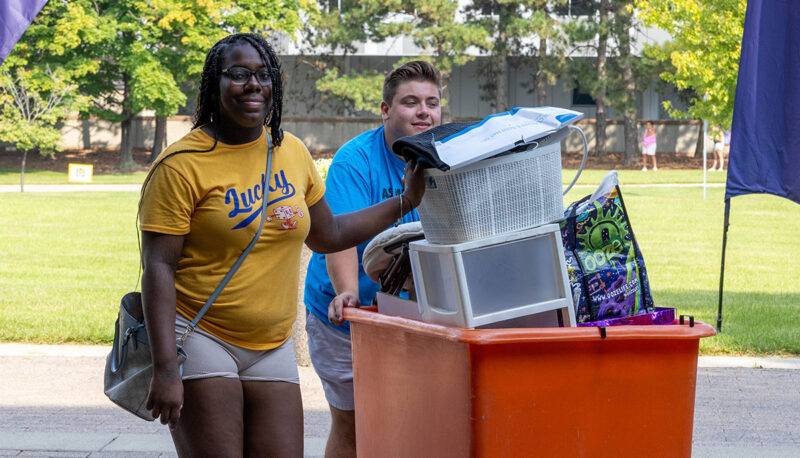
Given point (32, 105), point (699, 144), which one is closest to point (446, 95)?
point (699, 144)

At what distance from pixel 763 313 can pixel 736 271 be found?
3.71m

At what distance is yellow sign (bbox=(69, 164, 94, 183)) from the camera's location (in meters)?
30.8

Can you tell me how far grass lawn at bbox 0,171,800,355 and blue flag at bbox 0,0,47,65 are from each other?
472 cm

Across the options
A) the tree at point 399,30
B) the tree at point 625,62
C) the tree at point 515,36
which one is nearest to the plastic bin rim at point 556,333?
the tree at point 399,30

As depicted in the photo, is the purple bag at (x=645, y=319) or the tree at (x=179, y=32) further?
the tree at (x=179, y=32)

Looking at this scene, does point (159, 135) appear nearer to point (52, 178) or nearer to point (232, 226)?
point (52, 178)

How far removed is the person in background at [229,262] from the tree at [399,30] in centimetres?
3853

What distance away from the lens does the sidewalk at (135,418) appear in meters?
5.38

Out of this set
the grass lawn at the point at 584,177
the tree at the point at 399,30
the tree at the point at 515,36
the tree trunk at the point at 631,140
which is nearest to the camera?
the grass lawn at the point at 584,177

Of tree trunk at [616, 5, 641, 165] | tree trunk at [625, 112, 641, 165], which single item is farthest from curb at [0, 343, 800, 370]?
tree trunk at [625, 112, 641, 165]

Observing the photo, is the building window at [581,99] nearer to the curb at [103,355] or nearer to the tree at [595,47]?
the tree at [595,47]

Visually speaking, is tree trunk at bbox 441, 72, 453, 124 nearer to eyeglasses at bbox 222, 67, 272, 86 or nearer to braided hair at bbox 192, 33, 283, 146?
braided hair at bbox 192, 33, 283, 146

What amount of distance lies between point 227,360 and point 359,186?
1.07m

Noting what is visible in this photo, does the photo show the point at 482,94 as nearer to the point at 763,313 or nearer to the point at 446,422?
the point at 763,313
